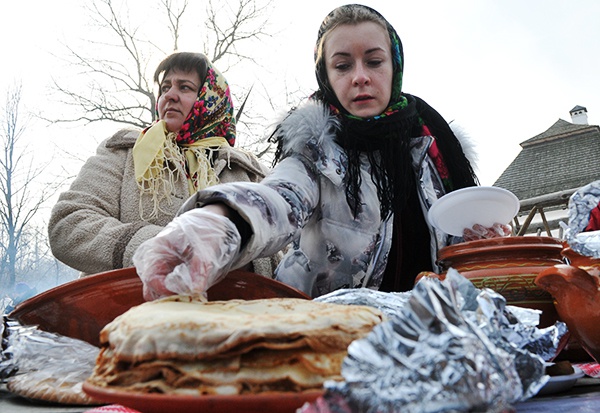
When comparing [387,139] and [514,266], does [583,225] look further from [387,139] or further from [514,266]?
[387,139]

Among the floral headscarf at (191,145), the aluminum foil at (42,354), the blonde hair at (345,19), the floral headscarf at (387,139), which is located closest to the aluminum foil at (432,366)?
the aluminum foil at (42,354)

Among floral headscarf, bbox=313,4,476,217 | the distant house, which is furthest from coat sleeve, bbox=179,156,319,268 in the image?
the distant house

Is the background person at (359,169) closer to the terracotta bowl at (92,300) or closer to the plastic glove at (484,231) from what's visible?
the plastic glove at (484,231)

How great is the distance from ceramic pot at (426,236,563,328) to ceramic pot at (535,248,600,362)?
13 centimetres

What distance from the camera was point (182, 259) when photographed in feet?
2.71

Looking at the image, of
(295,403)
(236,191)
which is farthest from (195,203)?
(295,403)

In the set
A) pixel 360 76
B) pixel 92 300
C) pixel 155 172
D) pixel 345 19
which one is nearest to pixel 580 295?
pixel 92 300

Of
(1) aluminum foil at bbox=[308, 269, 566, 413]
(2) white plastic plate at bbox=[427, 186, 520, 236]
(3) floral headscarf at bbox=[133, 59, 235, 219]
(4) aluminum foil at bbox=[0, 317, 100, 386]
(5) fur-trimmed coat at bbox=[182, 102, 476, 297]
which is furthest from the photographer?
(3) floral headscarf at bbox=[133, 59, 235, 219]

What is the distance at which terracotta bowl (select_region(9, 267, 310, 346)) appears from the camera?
97 centimetres

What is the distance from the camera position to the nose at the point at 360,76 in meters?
1.59

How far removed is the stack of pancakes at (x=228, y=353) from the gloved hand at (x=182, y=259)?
189 mm

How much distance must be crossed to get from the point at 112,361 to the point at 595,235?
785 mm

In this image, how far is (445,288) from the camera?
55 cm

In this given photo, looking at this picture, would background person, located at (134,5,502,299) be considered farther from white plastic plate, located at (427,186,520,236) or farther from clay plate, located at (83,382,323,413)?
clay plate, located at (83,382,323,413)
